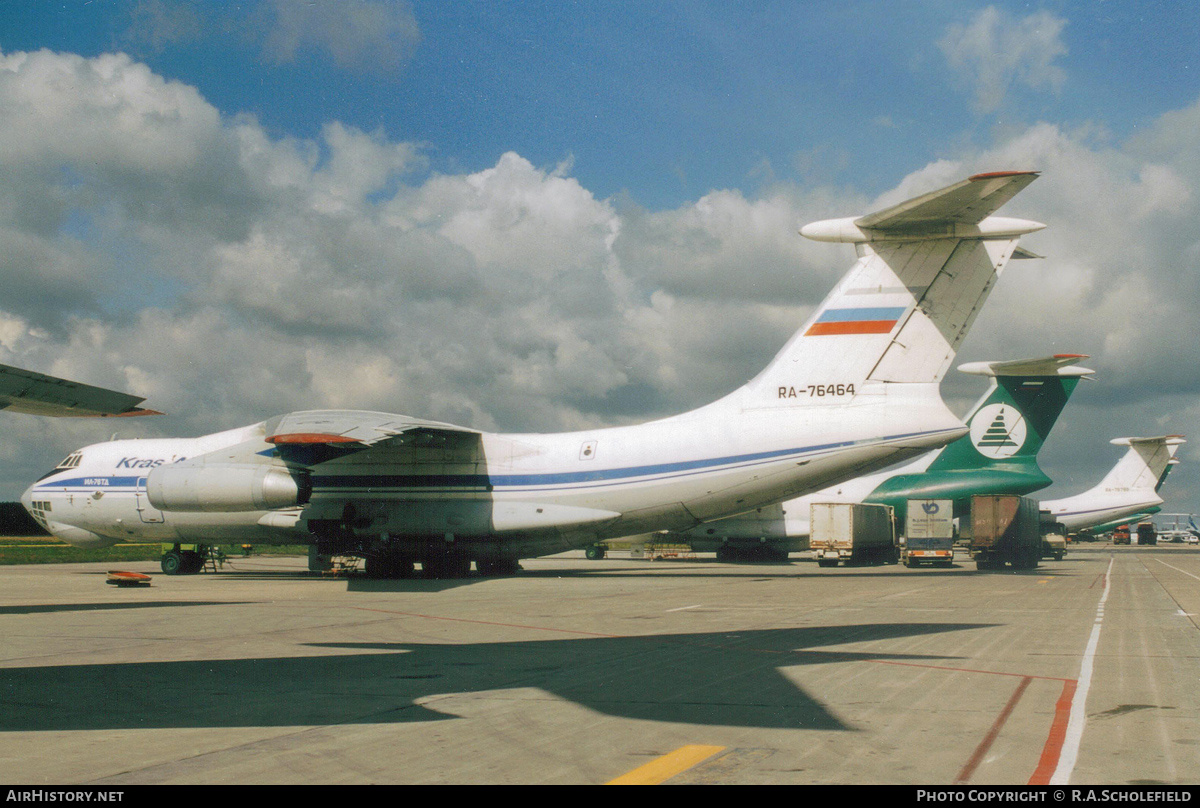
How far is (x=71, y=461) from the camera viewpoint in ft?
87.9

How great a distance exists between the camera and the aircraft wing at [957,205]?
15508 millimetres

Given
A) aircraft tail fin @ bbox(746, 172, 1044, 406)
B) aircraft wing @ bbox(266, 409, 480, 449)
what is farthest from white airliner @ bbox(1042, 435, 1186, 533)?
aircraft wing @ bbox(266, 409, 480, 449)

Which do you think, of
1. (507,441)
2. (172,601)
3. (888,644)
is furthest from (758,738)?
(507,441)

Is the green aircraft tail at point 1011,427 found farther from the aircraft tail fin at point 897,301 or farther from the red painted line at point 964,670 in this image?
the red painted line at point 964,670

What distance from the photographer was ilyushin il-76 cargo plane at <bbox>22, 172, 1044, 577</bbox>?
19.6m

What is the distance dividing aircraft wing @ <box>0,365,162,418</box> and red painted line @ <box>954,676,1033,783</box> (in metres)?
9.37

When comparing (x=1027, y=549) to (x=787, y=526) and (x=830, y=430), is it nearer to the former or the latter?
(x=787, y=526)

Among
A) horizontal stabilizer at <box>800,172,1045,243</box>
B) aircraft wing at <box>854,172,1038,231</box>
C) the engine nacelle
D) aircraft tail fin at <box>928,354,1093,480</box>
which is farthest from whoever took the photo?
aircraft tail fin at <box>928,354,1093,480</box>

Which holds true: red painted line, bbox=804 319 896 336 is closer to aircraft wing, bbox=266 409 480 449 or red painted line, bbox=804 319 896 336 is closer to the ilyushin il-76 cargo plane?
the ilyushin il-76 cargo plane

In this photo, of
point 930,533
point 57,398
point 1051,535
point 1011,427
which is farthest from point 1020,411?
point 57,398

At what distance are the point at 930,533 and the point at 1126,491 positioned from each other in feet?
89.8

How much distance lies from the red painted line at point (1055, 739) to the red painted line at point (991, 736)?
0.30 meters
